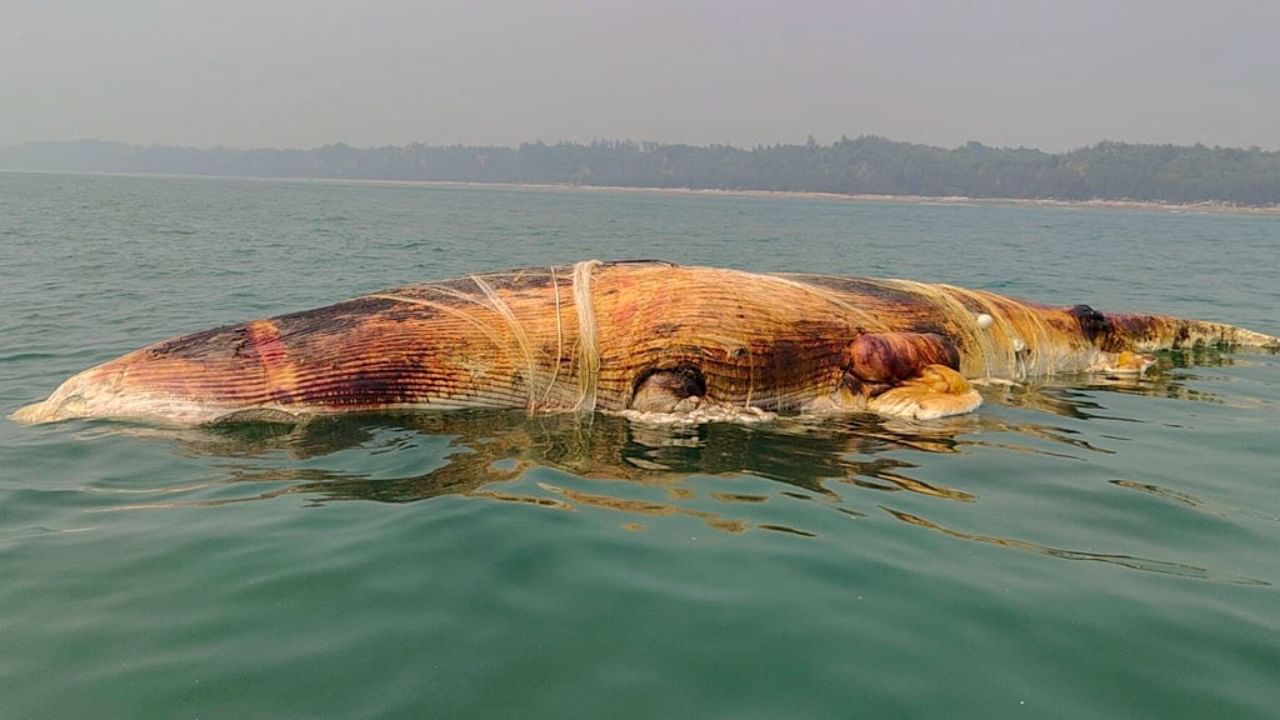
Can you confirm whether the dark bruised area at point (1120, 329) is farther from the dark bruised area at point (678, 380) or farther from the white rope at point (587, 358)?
the white rope at point (587, 358)

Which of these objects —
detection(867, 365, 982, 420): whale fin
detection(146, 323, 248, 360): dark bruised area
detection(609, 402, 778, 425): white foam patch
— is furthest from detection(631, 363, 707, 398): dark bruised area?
detection(146, 323, 248, 360): dark bruised area

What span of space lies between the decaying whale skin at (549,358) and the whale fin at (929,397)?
1 centimetres

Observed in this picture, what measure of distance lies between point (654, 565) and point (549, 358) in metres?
3.37

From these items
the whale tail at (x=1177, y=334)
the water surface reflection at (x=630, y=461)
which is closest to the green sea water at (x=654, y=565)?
the water surface reflection at (x=630, y=461)

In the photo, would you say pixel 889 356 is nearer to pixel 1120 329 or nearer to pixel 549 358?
pixel 549 358

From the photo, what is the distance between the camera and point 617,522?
5.24 meters

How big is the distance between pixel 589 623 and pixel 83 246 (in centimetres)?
2899

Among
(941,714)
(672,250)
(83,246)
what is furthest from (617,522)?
(672,250)

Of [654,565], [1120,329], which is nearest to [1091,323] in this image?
[1120,329]

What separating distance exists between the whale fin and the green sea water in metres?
0.27

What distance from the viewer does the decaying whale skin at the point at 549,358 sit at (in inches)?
292

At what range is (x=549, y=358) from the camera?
765 cm

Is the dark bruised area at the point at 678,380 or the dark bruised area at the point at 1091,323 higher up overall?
the dark bruised area at the point at 1091,323

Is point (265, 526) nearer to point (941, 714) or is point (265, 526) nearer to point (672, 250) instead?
point (941, 714)
